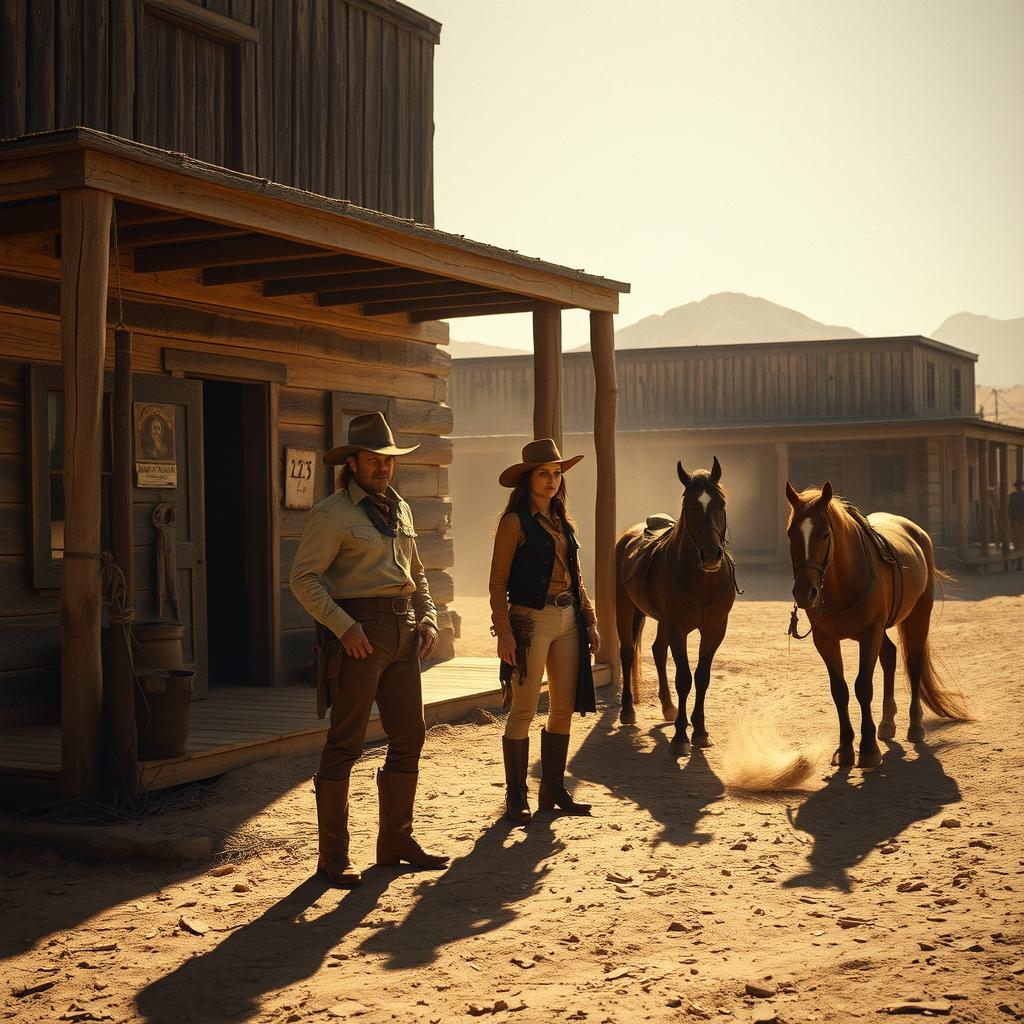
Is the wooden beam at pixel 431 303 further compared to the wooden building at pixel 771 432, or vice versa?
the wooden building at pixel 771 432

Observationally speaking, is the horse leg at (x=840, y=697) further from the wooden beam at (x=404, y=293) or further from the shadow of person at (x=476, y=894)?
the wooden beam at (x=404, y=293)

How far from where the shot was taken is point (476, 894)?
5.50 m

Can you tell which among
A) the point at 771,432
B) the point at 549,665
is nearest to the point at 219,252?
the point at 549,665

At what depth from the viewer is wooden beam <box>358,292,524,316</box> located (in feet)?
34.2

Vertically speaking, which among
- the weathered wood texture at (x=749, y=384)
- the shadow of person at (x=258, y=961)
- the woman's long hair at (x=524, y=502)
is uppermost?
the weathered wood texture at (x=749, y=384)

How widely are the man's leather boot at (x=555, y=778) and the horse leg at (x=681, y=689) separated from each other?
5.51 feet

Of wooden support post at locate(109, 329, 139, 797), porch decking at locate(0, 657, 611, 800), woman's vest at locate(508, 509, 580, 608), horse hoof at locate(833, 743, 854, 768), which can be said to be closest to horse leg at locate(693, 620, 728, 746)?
horse hoof at locate(833, 743, 854, 768)

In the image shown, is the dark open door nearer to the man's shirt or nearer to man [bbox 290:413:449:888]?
man [bbox 290:413:449:888]

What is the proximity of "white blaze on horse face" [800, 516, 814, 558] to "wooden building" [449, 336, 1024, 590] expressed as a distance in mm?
18302

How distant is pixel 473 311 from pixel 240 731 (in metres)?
4.62

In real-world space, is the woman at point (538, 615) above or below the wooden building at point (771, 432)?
below

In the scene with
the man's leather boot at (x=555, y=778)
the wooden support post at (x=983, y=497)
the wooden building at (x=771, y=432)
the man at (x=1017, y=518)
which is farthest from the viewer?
the wooden building at (x=771, y=432)

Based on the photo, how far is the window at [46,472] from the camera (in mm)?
8125

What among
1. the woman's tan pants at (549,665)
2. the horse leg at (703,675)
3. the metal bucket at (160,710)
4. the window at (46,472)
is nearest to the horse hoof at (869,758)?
the horse leg at (703,675)
